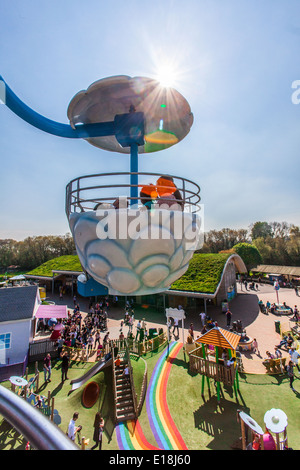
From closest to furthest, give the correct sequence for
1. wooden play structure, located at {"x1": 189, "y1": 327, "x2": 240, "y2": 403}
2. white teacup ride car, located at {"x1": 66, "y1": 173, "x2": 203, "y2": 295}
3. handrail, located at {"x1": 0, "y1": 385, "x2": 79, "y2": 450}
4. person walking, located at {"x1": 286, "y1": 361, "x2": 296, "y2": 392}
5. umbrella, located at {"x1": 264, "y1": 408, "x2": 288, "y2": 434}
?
handrail, located at {"x1": 0, "y1": 385, "x2": 79, "y2": 450} < white teacup ride car, located at {"x1": 66, "y1": 173, "x2": 203, "y2": 295} < umbrella, located at {"x1": 264, "y1": 408, "x2": 288, "y2": 434} < wooden play structure, located at {"x1": 189, "y1": 327, "x2": 240, "y2": 403} < person walking, located at {"x1": 286, "y1": 361, "x2": 296, "y2": 392}

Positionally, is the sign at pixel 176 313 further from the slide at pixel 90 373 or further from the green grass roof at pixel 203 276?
the green grass roof at pixel 203 276

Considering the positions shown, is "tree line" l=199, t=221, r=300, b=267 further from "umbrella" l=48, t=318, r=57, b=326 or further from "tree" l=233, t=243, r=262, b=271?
"umbrella" l=48, t=318, r=57, b=326

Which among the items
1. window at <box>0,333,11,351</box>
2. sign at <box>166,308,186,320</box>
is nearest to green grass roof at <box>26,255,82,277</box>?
window at <box>0,333,11,351</box>

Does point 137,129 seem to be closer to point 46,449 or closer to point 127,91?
point 127,91

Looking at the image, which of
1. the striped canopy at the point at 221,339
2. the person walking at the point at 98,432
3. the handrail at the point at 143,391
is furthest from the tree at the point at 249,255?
the person walking at the point at 98,432

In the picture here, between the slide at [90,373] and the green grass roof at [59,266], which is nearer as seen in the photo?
the slide at [90,373]

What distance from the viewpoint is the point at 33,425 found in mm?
1085

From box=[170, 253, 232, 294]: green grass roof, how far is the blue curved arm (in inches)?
506

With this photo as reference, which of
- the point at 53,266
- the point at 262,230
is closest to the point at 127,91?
the point at 53,266

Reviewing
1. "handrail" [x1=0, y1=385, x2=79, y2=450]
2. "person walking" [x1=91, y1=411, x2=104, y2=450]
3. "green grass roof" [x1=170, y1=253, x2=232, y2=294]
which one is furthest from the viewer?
"green grass roof" [x1=170, y1=253, x2=232, y2=294]

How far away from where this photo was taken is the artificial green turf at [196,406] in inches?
232

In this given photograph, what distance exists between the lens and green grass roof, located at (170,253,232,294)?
14.6 metres

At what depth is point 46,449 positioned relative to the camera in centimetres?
98
